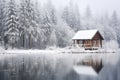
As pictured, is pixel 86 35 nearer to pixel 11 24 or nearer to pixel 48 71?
pixel 11 24

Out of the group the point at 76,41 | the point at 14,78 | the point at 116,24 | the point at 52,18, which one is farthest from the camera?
the point at 116,24

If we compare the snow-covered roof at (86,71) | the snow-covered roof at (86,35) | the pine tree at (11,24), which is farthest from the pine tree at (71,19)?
the snow-covered roof at (86,71)

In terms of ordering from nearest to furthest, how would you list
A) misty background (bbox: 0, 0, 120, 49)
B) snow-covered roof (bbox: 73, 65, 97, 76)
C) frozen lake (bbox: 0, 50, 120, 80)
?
frozen lake (bbox: 0, 50, 120, 80), snow-covered roof (bbox: 73, 65, 97, 76), misty background (bbox: 0, 0, 120, 49)

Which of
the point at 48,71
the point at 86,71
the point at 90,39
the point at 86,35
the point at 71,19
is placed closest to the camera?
the point at 48,71

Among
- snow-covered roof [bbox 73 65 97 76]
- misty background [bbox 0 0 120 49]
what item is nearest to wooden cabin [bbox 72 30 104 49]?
misty background [bbox 0 0 120 49]

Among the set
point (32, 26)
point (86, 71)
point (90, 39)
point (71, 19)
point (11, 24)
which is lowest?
point (86, 71)

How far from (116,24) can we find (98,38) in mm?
45313

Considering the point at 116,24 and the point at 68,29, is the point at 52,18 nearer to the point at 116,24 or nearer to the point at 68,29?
the point at 68,29

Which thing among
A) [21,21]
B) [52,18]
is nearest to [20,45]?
[21,21]

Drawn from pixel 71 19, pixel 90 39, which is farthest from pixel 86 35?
pixel 71 19

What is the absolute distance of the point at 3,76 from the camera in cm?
2244

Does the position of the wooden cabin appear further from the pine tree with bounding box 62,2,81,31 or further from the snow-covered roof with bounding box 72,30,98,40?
the pine tree with bounding box 62,2,81,31

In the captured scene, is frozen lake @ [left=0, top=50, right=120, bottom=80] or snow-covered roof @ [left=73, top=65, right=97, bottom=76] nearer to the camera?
frozen lake @ [left=0, top=50, right=120, bottom=80]

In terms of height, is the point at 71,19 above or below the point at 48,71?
above
